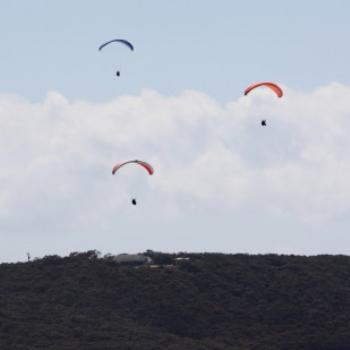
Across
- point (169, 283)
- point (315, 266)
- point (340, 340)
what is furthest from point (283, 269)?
point (340, 340)

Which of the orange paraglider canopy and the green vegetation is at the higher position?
the orange paraglider canopy

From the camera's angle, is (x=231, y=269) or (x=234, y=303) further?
(x=231, y=269)

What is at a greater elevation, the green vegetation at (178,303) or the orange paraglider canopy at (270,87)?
the orange paraglider canopy at (270,87)

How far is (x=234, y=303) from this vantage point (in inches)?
3706

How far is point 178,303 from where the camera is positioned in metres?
93.0

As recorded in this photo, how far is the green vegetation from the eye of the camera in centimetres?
8488

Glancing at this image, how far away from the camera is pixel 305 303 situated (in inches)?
3691

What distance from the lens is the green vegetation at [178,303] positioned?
84875mm

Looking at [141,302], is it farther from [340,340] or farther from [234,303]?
[340,340]

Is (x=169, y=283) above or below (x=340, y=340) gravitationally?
above

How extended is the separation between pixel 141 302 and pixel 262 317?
790 centimetres

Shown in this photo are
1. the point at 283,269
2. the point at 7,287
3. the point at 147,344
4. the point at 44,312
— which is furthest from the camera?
the point at 283,269

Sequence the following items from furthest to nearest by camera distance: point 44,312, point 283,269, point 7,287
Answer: point 283,269, point 7,287, point 44,312

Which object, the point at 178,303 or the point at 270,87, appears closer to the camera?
the point at 270,87
